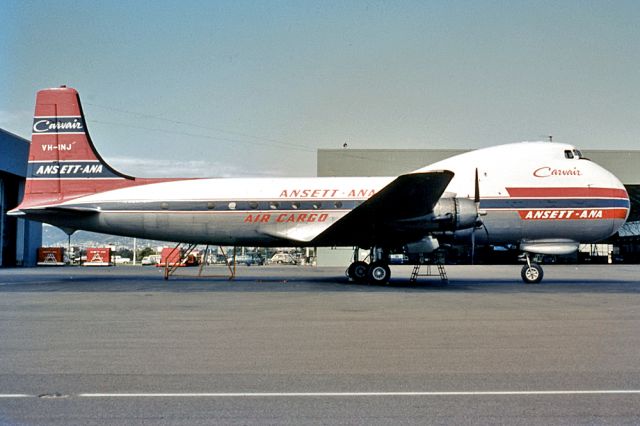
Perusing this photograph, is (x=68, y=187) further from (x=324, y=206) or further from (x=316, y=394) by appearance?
(x=316, y=394)

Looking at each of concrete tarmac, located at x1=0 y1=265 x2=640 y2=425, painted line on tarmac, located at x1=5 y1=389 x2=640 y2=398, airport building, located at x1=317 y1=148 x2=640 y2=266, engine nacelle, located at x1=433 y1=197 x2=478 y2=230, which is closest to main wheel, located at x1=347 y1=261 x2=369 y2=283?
engine nacelle, located at x1=433 y1=197 x2=478 y2=230

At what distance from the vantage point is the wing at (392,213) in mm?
20312

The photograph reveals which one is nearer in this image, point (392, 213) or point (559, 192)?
point (392, 213)

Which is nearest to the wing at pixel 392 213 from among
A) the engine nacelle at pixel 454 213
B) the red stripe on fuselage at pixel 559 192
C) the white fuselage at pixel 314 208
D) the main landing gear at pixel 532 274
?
the engine nacelle at pixel 454 213

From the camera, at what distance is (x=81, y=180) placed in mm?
25156

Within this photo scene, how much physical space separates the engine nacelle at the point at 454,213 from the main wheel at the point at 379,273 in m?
2.74

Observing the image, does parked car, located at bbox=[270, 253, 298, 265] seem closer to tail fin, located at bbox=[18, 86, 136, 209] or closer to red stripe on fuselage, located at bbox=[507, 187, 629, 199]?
tail fin, located at bbox=[18, 86, 136, 209]

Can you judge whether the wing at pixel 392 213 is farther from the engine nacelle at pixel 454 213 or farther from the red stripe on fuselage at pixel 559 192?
the red stripe on fuselage at pixel 559 192

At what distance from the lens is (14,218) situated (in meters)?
49.2

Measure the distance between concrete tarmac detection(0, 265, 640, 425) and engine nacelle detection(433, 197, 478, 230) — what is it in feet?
22.4

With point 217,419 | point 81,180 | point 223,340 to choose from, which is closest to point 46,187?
point 81,180

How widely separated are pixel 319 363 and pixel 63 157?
20829mm

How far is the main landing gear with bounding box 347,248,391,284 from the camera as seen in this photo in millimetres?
23016

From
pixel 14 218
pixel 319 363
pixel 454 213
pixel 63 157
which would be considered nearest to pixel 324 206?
pixel 454 213
